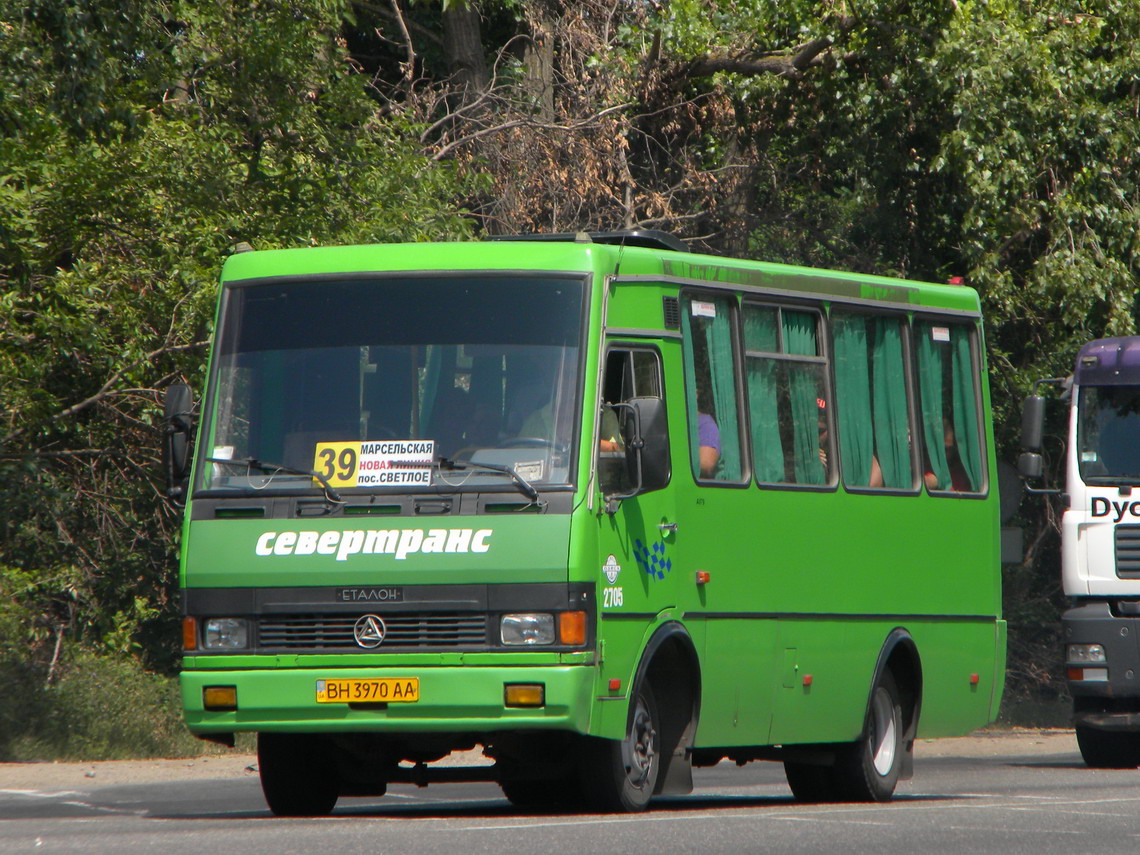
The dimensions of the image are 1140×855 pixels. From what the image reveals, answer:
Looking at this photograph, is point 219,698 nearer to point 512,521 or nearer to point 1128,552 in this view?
point 512,521

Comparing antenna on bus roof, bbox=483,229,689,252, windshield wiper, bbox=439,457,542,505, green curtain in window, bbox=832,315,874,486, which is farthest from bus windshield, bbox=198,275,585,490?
green curtain in window, bbox=832,315,874,486

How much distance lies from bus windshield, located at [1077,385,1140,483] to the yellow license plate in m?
8.76

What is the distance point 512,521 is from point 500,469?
293 millimetres

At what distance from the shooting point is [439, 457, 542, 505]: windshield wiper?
33.1 ft

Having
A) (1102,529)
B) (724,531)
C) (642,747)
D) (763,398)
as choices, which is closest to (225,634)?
(642,747)

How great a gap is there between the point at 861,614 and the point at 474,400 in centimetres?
335

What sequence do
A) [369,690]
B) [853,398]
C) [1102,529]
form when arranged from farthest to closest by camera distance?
[1102,529] → [853,398] → [369,690]

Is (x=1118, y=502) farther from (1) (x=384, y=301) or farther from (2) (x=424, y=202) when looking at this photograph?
(1) (x=384, y=301)

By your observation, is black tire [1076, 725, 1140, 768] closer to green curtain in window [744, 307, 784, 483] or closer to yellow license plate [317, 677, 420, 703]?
green curtain in window [744, 307, 784, 483]

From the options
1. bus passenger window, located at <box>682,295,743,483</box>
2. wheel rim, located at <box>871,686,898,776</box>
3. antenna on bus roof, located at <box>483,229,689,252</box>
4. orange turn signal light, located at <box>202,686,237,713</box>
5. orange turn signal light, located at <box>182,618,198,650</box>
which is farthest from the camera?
wheel rim, located at <box>871,686,898,776</box>

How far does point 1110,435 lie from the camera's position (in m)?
17.2

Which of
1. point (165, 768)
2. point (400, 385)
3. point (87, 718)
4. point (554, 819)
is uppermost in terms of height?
point (400, 385)

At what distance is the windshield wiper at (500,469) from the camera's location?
1008 cm

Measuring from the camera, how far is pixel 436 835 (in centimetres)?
950
